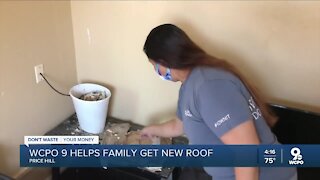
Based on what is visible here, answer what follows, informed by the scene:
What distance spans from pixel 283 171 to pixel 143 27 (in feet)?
3.44

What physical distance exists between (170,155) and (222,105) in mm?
600

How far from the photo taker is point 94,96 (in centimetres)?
202

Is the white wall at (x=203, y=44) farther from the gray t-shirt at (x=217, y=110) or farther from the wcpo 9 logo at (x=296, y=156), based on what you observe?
the gray t-shirt at (x=217, y=110)

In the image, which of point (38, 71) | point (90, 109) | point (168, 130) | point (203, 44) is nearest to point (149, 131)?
point (168, 130)

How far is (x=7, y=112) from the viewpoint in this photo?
1.74 m


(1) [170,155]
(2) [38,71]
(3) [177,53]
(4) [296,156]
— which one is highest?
(3) [177,53]

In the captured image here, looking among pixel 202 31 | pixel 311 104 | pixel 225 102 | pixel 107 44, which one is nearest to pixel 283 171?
pixel 225 102

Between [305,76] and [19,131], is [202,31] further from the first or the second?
[19,131]

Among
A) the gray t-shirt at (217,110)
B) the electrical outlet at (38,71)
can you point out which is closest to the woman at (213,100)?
the gray t-shirt at (217,110)

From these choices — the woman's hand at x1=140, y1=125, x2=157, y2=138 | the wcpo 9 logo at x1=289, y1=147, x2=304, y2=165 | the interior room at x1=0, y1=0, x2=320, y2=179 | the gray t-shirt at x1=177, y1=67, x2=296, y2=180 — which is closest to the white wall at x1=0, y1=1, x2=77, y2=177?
the interior room at x1=0, y1=0, x2=320, y2=179

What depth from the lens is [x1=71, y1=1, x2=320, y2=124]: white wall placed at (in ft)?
5.44

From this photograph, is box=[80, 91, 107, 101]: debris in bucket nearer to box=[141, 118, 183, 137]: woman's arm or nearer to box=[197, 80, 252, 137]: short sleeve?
box=[141, 118, 183, 137]: woman's arm

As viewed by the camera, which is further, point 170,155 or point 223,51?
point 223,51

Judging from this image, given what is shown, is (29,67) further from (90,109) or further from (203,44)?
(203,44)
